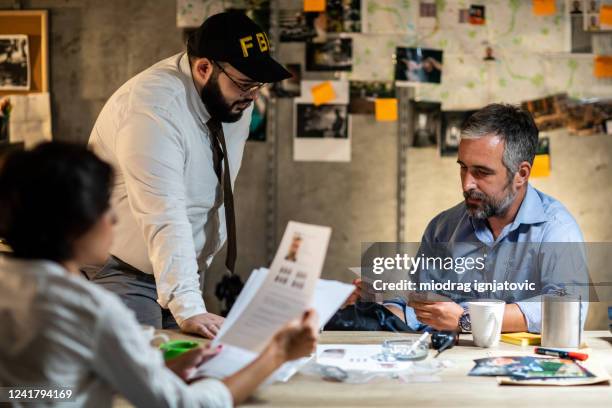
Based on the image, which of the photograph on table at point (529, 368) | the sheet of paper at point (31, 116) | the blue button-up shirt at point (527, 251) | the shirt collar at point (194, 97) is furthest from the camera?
the sheet of paper at point (31, 116)

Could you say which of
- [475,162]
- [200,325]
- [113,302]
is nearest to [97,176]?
[113,302]

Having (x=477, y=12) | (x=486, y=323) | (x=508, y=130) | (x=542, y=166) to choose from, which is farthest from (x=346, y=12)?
(x=486, y=323)

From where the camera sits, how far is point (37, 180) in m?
1.21

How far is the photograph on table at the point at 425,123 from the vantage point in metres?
4.02

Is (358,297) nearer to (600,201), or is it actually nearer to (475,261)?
(475,261)

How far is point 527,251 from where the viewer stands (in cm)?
245

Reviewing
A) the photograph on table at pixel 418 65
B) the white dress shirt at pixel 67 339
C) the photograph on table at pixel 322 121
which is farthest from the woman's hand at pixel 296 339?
the photograph on table at pixel 418 65

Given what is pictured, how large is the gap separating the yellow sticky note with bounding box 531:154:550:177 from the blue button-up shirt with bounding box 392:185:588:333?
4.93ft

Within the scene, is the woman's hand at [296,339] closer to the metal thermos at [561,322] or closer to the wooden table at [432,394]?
the wooden table at [432,394]

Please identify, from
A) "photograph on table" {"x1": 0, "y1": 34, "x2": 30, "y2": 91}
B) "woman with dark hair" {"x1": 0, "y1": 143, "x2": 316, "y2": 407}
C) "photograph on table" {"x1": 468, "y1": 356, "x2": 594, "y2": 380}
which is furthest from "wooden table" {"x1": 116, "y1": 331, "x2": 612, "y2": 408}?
Result: "photograph on table" {"x1": 0, "y1": 34, "x2": 30, "y2": 91}

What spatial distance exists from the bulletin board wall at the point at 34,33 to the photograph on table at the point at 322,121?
4.30ft

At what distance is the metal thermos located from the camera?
6.46ft

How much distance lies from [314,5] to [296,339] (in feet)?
9.23

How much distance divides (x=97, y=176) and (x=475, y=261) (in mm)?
1595
